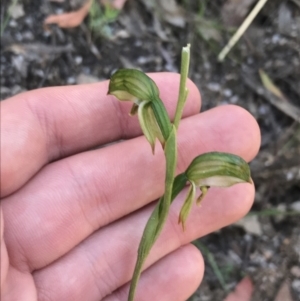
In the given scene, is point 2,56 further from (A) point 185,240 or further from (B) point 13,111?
(A) point 185,240

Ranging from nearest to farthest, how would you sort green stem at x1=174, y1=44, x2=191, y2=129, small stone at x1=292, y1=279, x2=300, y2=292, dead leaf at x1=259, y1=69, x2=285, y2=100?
green stem at x1=174, y1=44, x2=191, y2=129 < small stone at x1=292, y1=279, x2=300, y2=292 < dead leaf at x1=259, y1=69, x2=285, y2=100

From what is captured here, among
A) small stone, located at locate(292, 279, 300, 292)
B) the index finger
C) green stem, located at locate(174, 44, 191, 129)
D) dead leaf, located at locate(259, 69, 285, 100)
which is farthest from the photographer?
dead leaf, located at locate(259, 69, 285, 100)

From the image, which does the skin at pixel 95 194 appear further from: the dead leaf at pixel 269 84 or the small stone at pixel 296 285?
the dead leaf at pixel 269 84

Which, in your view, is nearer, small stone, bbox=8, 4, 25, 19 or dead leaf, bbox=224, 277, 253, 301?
dead leaf, bbox=224, 277, 253, 301

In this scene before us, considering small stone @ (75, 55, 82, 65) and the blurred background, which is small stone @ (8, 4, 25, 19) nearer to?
the blurred background

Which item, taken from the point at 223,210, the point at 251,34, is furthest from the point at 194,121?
the point at 251,34

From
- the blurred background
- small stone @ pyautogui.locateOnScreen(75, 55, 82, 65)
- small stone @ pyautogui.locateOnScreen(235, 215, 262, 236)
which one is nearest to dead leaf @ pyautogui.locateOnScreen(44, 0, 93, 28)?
the blurred background

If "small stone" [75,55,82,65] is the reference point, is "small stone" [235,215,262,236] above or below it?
below

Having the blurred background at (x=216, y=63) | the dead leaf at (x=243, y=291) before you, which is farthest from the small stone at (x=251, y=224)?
the dead leaf at (x=243, y=291)
